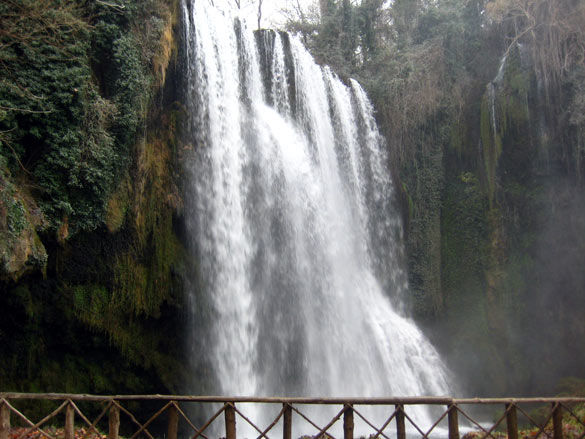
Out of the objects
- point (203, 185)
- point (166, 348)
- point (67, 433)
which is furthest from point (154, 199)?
point (67, 433)

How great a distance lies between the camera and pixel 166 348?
10.7 meters

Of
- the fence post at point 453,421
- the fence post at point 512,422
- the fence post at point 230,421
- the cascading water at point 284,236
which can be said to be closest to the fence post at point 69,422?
the fence post at point 230,421

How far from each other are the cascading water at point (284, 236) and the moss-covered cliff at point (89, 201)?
2.70 ft

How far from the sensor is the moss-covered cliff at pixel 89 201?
8633 millimetres

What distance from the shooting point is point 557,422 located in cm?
654

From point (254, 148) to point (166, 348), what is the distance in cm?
511

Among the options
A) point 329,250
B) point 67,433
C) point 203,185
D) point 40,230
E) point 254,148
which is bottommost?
point 67,433

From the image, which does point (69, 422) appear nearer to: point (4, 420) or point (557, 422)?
point (4, 420)

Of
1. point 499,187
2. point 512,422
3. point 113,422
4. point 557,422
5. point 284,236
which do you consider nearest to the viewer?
point 113,422

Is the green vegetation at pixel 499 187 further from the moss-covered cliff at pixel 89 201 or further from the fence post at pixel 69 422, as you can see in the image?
the fence post at pixel 69 422

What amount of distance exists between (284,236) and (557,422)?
23.9ft

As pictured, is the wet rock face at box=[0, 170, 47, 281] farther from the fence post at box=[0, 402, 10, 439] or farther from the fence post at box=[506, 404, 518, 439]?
the fence post at box=[506, 404, 518, 439]

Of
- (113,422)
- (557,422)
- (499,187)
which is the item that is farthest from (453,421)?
(499,187)

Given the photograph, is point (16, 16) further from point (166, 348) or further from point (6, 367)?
point (166, 348)
